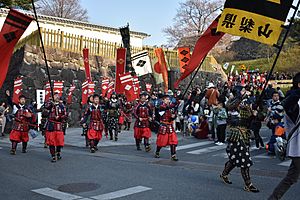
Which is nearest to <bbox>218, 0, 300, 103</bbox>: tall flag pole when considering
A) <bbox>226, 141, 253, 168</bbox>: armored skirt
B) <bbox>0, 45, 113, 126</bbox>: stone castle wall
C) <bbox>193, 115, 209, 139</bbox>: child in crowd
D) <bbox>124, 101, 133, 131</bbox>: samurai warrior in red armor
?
<bbox>226, 141, 253, 168</bbox>: armored skirt

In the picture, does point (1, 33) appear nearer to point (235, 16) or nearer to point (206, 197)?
point (235, 16)

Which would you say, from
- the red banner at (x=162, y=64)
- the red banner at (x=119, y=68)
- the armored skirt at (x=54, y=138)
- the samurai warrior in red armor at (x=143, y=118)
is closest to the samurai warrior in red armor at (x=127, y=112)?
the red banner at (x=162, y=64)

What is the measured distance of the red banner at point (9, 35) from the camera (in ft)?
25.8

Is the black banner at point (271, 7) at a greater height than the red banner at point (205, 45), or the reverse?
the black banner at point (271, 7)

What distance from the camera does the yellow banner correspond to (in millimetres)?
6066

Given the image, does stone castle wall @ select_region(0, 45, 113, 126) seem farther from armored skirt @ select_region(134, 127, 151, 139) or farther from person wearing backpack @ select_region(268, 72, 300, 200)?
person wearing backpack @ select_region(268, 72, 300, 200)

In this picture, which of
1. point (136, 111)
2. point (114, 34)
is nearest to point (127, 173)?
point (136, 111)

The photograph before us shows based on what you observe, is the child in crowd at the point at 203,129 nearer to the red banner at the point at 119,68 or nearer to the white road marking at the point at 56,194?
the red banner at the point at 119,68

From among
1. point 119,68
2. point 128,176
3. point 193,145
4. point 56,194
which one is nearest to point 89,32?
point 119,68

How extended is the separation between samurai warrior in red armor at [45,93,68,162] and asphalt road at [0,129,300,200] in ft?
1.15

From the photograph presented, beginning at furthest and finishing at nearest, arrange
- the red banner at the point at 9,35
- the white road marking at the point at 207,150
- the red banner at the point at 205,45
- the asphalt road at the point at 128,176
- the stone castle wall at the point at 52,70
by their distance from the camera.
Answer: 1. the stone castle wall at the point at 52,70
2. the white road marking at the point at 207,150
3. the red banner at the point at 9,35
4. the red banner at the point at 205,45
5. the asphalt road at the point at 128,176

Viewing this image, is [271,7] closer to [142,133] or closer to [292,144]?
[292,144]

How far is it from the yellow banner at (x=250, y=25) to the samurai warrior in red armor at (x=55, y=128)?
5.53 meters

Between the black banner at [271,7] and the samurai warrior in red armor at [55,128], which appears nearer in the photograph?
the black banner at [271,7]
